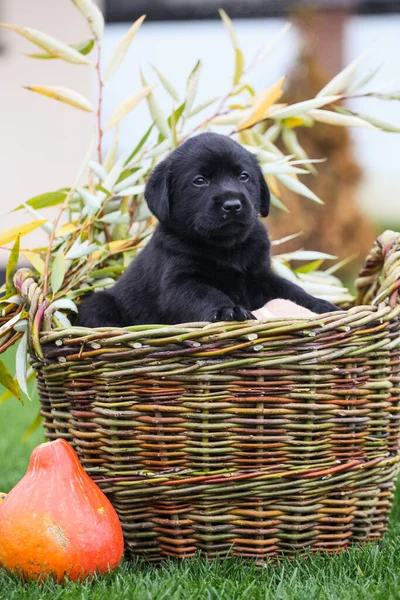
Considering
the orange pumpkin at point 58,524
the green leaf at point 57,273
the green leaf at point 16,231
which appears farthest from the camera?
the green leaf at point 16,231

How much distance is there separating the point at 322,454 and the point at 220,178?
89 centimetres

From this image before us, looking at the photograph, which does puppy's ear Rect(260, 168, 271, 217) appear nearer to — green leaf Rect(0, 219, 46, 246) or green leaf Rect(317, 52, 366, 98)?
green leaf Rect(317, 52, 366, 98)

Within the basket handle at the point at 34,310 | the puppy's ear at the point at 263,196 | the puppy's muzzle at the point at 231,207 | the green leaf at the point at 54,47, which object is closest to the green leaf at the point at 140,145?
the green leaf at the point at 54,47

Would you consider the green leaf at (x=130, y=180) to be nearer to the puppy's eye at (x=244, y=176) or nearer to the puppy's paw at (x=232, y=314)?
the puppy's eye at (x=244, y=176)

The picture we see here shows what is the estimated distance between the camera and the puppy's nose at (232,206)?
85.7 inches

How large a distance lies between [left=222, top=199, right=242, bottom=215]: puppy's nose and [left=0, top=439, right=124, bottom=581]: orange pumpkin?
0.81 meters

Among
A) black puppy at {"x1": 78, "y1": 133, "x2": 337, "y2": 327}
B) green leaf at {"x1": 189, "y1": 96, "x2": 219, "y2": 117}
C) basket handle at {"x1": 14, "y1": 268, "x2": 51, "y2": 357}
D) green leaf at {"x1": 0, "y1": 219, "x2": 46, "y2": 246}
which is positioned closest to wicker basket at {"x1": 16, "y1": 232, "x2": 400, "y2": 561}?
basket handle at {"x1": 14, "y1": 268, "x2": 51, "y2": 357}

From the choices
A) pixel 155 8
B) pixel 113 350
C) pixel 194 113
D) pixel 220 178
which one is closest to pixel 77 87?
pixel 155 8

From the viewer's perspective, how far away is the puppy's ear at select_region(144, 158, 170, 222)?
7.49 ft

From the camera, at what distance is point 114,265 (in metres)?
2.81

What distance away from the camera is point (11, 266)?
7.11ft

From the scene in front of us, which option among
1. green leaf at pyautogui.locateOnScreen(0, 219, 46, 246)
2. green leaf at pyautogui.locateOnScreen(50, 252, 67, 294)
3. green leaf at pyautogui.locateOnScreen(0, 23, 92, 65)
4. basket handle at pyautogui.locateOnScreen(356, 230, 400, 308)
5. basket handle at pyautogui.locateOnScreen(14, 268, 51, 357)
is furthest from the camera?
green leaf at pyautogui.locateOnScreen(0, 23, 92, 65)

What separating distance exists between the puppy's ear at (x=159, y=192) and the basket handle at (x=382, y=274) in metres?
0.68

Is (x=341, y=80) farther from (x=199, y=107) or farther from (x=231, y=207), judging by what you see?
(x=231, y=207)
